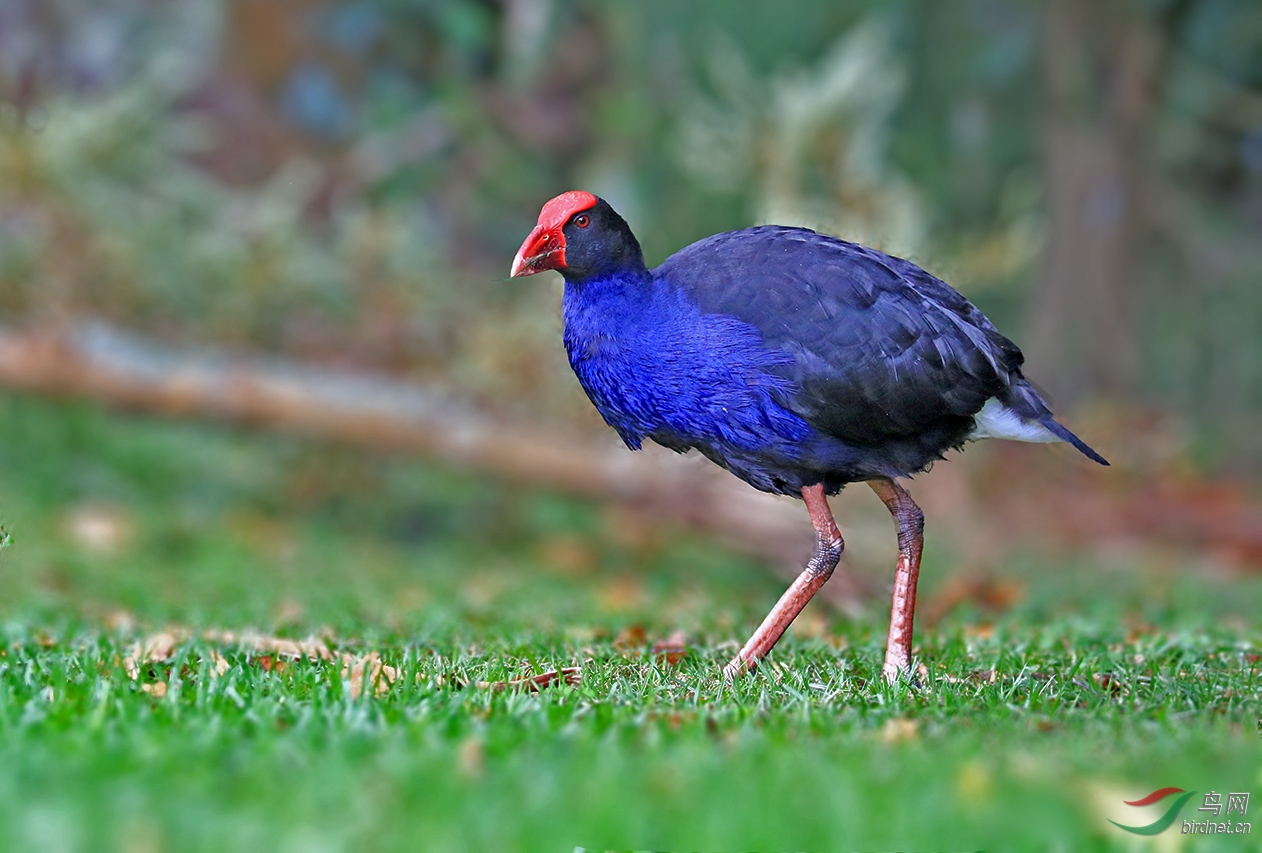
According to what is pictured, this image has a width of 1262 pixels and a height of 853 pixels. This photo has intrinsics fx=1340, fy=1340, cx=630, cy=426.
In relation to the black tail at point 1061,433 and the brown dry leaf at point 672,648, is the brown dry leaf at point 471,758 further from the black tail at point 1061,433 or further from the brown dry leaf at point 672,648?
the black tail at point 1061,433

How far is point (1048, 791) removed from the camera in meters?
2.43

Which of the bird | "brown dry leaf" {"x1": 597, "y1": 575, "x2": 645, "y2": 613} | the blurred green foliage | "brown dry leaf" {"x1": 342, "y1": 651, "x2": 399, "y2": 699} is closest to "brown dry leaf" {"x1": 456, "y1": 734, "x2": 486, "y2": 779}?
"brown dry leaf" {"x1": 342, "y1": 651, "x2": 399, "y2": 699}

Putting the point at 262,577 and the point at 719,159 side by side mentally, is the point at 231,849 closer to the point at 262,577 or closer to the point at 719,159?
the point at 262,577

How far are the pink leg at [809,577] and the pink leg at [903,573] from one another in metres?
0.19

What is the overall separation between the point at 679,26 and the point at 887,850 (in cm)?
1205

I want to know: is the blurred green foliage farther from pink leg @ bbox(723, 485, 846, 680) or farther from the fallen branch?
pink leg @ bbox(723, 485, 846, 680)

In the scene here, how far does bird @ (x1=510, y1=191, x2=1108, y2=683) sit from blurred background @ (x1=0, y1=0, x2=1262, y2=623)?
3.78 m

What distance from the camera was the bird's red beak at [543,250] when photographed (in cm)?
390

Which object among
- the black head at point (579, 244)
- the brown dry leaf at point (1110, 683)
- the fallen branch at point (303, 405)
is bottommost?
the brown dry leaf at point (1110, 683)

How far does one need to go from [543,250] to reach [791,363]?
0.82 m

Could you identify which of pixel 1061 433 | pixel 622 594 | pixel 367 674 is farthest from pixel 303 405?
pixel 1061 433

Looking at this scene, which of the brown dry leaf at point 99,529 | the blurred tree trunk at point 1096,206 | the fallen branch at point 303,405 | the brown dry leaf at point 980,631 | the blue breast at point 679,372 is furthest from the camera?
the blurred tree trunk at point 1096,206

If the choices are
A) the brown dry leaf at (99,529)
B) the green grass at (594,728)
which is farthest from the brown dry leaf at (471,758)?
the brown dry leaf at (99,529)

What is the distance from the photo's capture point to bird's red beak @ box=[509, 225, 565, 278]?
390 cm
